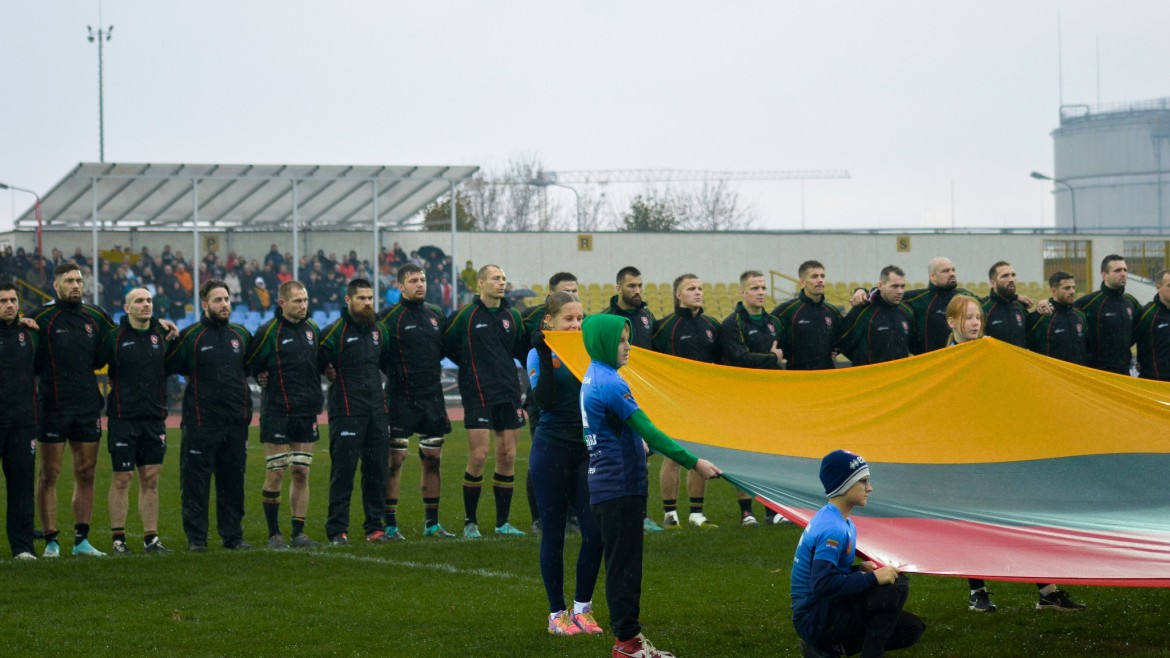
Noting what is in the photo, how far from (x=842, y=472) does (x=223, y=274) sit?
2601 centimetres

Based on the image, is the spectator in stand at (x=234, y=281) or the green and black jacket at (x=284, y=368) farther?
the spectator in stand at (x=234, y=281)

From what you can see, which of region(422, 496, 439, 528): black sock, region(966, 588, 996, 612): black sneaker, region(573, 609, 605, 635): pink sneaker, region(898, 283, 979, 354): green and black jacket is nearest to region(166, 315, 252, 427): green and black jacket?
region(422, 496, 439, 528): black sock

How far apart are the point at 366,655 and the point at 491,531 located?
5130 millimetres

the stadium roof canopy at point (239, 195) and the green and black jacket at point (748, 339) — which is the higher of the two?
the stadium roof canopy at point (239, 195)

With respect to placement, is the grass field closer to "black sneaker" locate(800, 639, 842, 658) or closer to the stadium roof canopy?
"black sneaker" locate(800, 639, 842, 658)

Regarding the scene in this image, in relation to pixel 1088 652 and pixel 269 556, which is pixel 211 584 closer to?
pixel 269 556

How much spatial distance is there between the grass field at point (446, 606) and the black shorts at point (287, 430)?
1020mm

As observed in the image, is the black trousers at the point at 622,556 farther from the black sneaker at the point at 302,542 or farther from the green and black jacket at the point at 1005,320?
the green and black jacket at the point at 1005,320

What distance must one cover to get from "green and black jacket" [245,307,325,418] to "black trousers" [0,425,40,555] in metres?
1.89

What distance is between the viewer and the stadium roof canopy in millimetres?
27641

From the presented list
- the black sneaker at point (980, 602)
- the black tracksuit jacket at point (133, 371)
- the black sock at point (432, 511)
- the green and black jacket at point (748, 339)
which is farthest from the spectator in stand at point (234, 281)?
the black sneaker at point (980, 602)

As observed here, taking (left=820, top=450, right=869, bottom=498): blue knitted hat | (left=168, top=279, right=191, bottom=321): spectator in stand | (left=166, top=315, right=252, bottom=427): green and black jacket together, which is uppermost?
(left=168, top=279, right=191, bottom=321): spectator in stand

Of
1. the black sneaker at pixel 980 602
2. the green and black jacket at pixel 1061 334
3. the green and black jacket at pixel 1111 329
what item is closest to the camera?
the black sneaker at pixel 980 602

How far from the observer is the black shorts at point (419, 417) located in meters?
12.2
